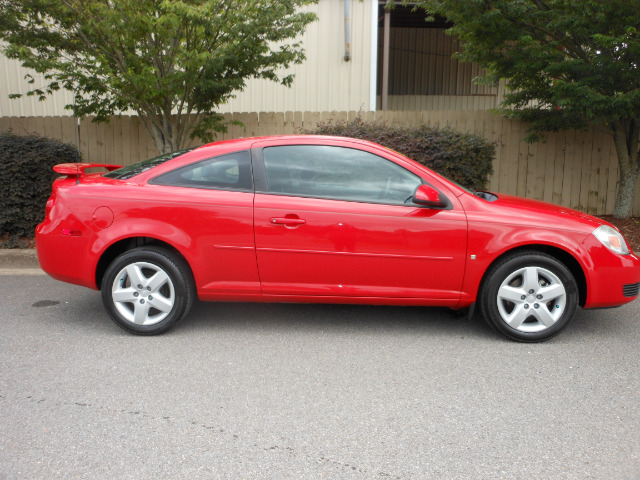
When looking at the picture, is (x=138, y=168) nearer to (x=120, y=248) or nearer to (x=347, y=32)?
(x=120, y=248)

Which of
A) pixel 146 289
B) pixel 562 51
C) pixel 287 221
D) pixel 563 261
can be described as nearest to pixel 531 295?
pixel 563 261

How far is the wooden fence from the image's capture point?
9.36 metres

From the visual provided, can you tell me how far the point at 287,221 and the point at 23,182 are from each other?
496 cm

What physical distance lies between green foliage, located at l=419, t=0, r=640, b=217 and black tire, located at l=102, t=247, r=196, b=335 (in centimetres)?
519

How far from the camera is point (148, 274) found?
14.8 feet

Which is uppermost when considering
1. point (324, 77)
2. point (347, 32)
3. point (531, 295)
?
point (347, 32)

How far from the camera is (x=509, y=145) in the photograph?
9.40 m

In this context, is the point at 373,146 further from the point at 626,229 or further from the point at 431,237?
the point at 626,229

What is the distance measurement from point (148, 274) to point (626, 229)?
7.03 metres

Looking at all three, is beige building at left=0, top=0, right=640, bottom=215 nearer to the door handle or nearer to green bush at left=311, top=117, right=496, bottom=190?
green bush at left=311, top=117, right=496, bottom=190

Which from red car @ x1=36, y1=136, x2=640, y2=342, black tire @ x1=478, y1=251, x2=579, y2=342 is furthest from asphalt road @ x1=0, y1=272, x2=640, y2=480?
red car @ x1=36, y1=136, x2=640, y2=342

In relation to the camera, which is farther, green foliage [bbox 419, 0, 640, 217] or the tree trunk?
the tree trunk

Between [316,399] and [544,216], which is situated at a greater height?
[544,216]

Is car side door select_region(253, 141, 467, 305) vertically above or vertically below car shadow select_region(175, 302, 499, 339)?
above
